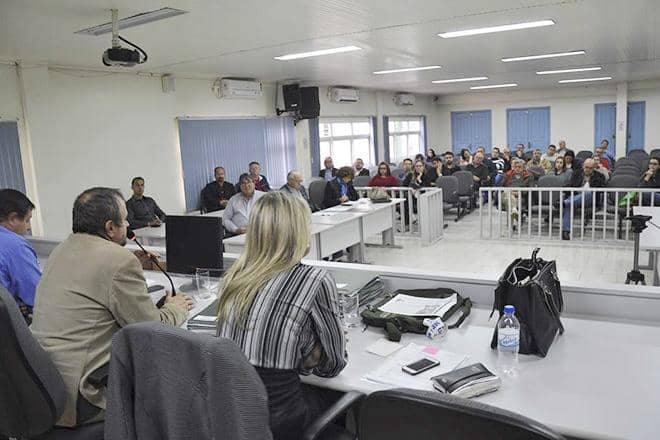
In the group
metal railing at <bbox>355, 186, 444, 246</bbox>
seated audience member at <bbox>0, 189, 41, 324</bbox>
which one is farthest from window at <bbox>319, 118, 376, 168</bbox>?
seated audience member at <bbox>0, 189, 41, 324</bbox>

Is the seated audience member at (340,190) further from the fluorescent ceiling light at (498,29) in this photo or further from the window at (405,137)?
the window at (405,137)

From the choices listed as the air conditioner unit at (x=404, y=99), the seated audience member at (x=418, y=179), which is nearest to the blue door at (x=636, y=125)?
the air conditioner unit at (x=404, y=99)

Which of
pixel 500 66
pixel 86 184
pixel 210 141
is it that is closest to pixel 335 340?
pixel 86 184

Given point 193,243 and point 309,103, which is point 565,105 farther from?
point 193,243

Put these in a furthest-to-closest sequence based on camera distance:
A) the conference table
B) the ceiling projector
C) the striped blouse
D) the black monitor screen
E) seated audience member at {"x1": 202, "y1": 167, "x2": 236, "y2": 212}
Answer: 1. seated audience member at {"x1": 202, "y1": 167, "x2": 236, "y2": 212}
2. the conference table
3. the ceiling projector
4. the black monitor screen
5. the striped blouse

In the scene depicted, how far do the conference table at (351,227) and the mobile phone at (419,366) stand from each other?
124 inches

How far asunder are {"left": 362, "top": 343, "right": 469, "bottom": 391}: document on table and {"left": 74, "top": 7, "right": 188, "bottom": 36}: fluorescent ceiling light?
2657 millimetres

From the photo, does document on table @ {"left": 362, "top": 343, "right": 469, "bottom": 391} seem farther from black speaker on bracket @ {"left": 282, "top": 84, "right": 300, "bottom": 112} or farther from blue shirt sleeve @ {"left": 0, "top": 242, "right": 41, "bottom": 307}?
black speaker on bracket @ {"left": 282, "top": 84, "right": 300, "bottom": 112}

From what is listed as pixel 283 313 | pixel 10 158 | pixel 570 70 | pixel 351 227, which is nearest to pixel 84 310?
pixel 283 313

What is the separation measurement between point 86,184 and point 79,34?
6.94 feet

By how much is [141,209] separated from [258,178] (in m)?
2.03

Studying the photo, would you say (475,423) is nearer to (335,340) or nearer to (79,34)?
(335,340)

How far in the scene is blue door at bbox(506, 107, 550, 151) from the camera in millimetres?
14227

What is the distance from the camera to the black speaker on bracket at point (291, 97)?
8703 millimetres
